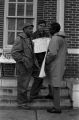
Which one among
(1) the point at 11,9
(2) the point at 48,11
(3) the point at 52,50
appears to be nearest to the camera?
(3) the point at 52,50

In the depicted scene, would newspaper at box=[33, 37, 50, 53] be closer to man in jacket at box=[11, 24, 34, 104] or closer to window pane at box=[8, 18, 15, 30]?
man in jacket at box=[11, 24, 34, 104]

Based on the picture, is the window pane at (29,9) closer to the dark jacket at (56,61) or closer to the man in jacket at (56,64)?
the man in jacket at (56,64)

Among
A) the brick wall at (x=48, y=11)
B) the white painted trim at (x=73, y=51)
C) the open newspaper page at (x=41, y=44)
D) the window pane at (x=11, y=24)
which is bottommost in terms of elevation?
the white painted trim at (x=73, y=51)

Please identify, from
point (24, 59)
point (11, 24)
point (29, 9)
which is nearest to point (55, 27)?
point (24, 59)

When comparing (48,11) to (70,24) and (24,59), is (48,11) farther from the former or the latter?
(24,59)

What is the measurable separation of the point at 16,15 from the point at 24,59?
260cm

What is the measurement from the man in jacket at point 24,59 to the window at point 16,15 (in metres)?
2.06

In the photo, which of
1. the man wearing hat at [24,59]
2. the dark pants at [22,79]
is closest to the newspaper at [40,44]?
the man wearing hat at [24,59]

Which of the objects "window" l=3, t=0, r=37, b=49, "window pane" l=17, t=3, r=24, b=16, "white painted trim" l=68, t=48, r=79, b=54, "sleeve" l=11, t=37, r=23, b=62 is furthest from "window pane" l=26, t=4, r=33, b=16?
"sleeve" l=11, t=37, r=23, b=62

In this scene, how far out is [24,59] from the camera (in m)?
6.77

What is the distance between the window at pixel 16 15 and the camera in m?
8.92

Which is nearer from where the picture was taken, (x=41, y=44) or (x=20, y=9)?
(x=41, y=44)

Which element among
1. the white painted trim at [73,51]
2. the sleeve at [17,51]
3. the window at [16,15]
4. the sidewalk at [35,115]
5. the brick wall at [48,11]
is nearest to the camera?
the sidewalk at [35,115]

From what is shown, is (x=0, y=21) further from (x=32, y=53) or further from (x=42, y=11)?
(x=32, y=53)
